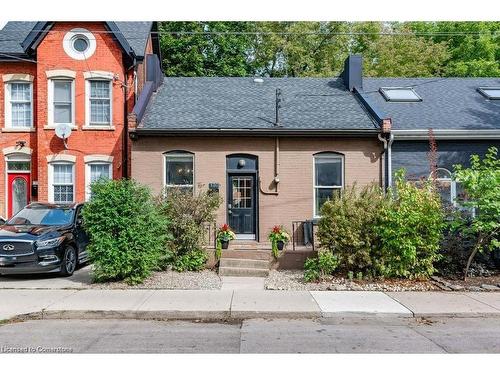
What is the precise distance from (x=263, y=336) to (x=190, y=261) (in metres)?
5.07

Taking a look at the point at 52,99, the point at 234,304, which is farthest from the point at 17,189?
the point at 234,304

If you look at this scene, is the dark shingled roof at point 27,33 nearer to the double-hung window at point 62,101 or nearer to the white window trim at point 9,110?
the white window trim at point 9,110

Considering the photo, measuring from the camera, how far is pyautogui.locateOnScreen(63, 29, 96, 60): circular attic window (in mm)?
15907

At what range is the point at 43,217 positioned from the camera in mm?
11859

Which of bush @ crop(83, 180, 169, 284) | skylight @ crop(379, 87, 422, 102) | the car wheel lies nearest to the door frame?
bush @ crop(83, 180, 169, 284)

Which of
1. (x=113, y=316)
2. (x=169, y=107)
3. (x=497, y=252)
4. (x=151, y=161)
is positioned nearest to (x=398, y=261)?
(x=497, y=252)

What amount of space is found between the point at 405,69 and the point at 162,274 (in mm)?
24124

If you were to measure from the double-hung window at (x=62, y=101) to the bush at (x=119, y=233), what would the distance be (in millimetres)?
6897

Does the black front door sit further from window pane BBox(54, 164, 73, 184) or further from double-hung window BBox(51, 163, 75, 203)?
window pane BBox(54, 164, 73, 184)

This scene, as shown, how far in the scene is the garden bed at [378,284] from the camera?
9.80 metres

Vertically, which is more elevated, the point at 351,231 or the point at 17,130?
the point at 17,130

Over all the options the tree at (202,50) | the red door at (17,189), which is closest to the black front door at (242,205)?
the red door at (17,189)

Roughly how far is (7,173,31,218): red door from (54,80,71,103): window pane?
293 cm

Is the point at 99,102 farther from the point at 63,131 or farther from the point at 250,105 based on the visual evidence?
the point at 250,105
